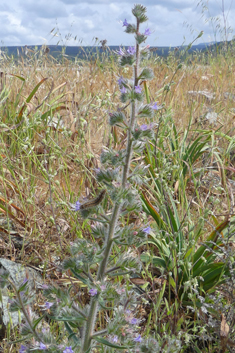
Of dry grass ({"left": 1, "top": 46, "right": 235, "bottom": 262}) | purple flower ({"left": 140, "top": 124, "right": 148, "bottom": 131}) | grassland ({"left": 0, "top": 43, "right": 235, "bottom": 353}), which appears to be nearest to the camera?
purple flower ({"left": 140, "top": 124, "right": 148, "bottom": 131})

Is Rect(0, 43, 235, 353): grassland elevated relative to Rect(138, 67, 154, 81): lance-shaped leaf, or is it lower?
lower

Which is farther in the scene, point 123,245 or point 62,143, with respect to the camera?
point 62,143

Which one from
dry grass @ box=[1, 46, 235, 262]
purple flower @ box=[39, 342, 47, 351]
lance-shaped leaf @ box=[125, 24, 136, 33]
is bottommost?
purple flower @ box=[39, 342, 47, 351]

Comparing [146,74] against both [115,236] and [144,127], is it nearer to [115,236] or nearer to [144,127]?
[144,127]

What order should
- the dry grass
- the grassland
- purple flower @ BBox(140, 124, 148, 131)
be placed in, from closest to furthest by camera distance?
purple flower @ BBox(140, 124, 148, 131)
the grassland
the dry grass

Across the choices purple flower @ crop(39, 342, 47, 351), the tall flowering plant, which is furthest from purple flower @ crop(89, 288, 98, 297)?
purple flower @ crop(39, 342, 47, 351)

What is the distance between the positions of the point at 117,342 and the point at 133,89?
83 centimetres

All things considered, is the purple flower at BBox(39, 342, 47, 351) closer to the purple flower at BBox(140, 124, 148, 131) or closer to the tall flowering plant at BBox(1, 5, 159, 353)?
the tall flowering plant at BBox(1, 5, 159, 353)

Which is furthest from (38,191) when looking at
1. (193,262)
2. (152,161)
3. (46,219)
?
(193,262)

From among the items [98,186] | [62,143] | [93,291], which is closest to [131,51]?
[93,291]

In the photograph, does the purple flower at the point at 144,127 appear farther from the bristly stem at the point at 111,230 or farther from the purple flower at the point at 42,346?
the purple flower at the point at 42,346

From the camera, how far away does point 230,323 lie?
1.73 m

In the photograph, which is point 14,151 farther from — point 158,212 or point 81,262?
point 81,262

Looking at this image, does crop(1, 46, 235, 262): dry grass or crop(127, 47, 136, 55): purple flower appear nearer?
crop(127, 47, 136, 55): purple flower
